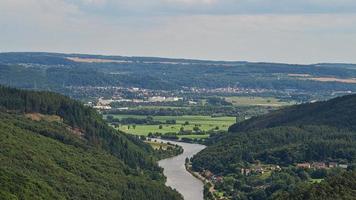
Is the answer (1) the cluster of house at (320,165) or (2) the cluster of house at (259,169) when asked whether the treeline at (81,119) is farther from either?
(1) the cluster of house at (320,165)

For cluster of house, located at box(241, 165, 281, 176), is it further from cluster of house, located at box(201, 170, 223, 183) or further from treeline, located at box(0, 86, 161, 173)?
treeline, located at box(0, 86, 161, 173)

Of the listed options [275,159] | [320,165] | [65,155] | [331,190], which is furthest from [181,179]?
[331,190]

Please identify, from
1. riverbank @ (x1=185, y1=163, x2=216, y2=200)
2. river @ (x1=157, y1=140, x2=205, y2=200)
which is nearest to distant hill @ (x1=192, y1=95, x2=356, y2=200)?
riverbank @ (x1=185, y1=163, x2=216, y2=200)

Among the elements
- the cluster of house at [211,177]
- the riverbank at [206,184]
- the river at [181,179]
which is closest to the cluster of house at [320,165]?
the cluster of house at [211,177]

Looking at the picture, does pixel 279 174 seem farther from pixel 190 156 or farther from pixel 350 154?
pixel 190 156

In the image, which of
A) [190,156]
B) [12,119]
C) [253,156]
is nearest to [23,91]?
[12,119]
